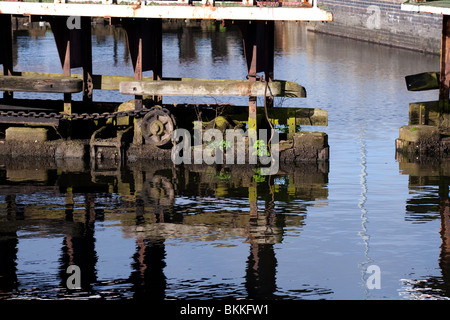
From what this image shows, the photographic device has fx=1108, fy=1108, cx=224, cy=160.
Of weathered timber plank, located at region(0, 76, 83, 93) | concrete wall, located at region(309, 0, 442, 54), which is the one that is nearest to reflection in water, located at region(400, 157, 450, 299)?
weathered timber plank, located at region(0, 76, 83, 93)

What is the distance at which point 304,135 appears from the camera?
79.7 feet

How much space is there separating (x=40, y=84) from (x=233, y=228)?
7.67 m

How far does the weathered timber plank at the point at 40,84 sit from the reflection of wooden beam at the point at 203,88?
43.2 inches

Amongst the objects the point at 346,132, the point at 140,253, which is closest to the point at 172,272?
the point at 140,253

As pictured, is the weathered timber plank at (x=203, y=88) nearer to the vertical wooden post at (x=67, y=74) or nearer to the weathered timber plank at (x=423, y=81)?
the vertical wooden post at (x=67, y=74)

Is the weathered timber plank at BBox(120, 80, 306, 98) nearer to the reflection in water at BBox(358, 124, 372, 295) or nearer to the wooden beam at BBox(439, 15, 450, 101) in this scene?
the reflection in water at BBox(358, 124, 372, 295)

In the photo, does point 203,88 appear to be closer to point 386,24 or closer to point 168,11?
point 168,11

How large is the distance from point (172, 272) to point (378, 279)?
9.78ft

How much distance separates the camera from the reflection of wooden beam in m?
23.7

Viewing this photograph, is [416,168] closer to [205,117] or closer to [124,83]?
[205,117]

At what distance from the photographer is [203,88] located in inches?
940

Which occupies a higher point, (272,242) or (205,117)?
A: (205,117)

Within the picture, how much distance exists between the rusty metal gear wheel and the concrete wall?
2335cm

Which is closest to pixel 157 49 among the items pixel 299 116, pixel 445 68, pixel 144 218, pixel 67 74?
pixel 67 74
